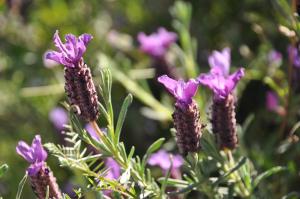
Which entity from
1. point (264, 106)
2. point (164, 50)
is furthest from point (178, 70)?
point (264, 106)

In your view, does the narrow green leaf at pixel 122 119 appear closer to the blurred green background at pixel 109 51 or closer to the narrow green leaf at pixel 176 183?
the narrow green leaf at pixel 176 183

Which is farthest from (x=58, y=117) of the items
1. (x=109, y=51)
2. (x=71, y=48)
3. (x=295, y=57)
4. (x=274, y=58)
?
(x=71, y=48)

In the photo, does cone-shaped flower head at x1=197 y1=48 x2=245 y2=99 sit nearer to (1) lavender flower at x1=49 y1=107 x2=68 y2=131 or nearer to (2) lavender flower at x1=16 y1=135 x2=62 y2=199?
(2) lavender flower at x1=16 y1=135 x2=62 y2=199

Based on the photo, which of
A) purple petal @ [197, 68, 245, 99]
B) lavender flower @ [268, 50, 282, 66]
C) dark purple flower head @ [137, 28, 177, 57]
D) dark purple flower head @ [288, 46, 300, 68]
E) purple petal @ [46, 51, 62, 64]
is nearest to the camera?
purple petal @ [46, 51, 62, 64]

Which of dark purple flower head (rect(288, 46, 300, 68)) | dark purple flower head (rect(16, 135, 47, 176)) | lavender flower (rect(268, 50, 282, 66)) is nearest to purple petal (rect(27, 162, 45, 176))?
dark purple flower head (rect(16, 135, 47, 176))

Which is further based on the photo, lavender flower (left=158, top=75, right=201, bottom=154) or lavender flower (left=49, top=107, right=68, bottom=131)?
lavender flower (left=49, top=107, right=68, bottom=131)

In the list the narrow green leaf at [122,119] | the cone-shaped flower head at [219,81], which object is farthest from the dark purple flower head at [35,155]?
the cone-shaped flower head at [219,81]

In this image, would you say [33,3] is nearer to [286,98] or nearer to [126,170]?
[286,98]
